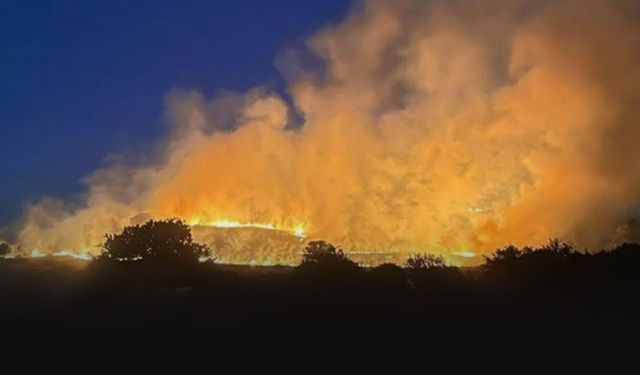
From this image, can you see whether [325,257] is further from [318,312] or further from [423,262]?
[318,312]

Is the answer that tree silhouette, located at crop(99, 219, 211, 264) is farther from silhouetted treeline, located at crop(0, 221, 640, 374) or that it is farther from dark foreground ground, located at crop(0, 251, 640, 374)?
dark foreground ground, located at crop(0, 251, 640, 374)

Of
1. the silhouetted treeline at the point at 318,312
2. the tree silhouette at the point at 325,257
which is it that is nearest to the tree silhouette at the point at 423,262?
the silhouetted treeline at the point at 318,312

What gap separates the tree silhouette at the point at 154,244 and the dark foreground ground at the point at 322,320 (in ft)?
5.79

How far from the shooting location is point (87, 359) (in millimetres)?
16609

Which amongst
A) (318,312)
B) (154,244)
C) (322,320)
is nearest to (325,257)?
(318,312)

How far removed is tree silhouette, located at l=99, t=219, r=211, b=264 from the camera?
35219 millimetres

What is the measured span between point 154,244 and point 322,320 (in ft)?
51.6

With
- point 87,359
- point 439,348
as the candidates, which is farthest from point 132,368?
point 439,348

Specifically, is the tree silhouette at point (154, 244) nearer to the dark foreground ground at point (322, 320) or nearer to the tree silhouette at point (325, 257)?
the dark foreground ground at point (322, 320)

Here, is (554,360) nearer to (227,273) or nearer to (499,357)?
(499,357)

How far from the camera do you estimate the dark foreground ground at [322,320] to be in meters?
16.2

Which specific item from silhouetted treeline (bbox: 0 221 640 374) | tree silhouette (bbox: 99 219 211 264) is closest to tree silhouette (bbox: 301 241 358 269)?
silhouetted treeline (bbox: 0 221 640 374)

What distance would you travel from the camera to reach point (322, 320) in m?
22.7

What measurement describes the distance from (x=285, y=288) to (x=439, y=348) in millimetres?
10965
